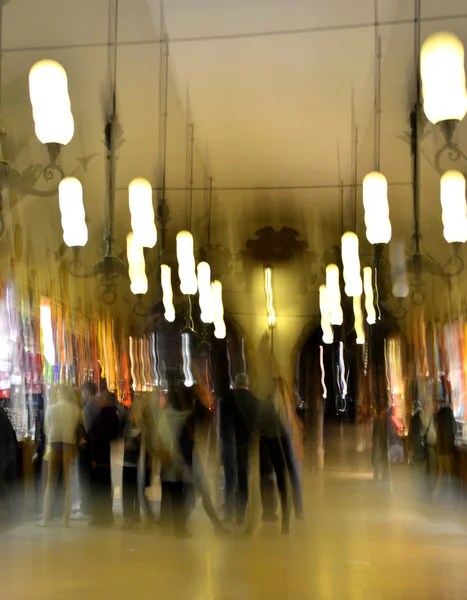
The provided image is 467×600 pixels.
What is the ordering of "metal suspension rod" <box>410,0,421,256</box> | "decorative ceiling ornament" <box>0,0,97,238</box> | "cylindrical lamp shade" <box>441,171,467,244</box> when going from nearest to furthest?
1. "cylindrical lamp shade" <box>441,171,467,244</box>
2. "metal suspension rod" <box>410,0,421,256</box>
3. "decorative ceiling ornament" <box>0,0,97,238</box>

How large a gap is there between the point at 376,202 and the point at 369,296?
0.97 feet

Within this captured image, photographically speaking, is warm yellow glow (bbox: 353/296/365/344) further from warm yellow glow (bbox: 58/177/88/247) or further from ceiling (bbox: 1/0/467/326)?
warm yellow glow (bbox: 58/177/88/247)

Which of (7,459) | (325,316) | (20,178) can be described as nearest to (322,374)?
(325,316)

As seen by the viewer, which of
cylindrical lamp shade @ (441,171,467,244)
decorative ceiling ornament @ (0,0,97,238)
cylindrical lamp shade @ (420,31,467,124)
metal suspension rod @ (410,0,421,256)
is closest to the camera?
cylindrical lamp shade @ (420,31,467,124)

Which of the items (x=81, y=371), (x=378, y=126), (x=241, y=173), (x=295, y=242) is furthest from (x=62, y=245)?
(x=378, y=126)

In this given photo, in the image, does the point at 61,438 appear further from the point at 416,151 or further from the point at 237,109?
the point at 416,151

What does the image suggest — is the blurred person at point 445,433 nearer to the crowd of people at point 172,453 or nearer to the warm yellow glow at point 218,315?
the crowd of people at point 172,453

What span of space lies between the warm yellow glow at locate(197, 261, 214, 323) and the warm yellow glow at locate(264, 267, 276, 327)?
0.18m

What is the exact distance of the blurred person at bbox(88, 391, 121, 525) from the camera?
179 centimetres

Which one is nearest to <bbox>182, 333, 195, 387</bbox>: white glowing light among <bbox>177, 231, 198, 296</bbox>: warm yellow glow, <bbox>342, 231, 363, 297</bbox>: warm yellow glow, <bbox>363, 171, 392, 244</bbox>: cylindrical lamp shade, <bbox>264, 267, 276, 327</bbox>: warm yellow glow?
<bbox>177, 231, 198, 296</bbox>: warm yellow glow

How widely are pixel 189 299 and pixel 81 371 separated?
42 centimetres

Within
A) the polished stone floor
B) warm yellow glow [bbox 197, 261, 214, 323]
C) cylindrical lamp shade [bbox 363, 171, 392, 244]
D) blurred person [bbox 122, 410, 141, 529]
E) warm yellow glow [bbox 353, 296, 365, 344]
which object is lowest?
the polished stone floor

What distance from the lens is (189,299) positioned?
1809 mm

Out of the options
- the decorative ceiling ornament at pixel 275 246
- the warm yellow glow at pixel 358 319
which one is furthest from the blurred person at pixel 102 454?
the warm yellow glow at pixel 358 319
